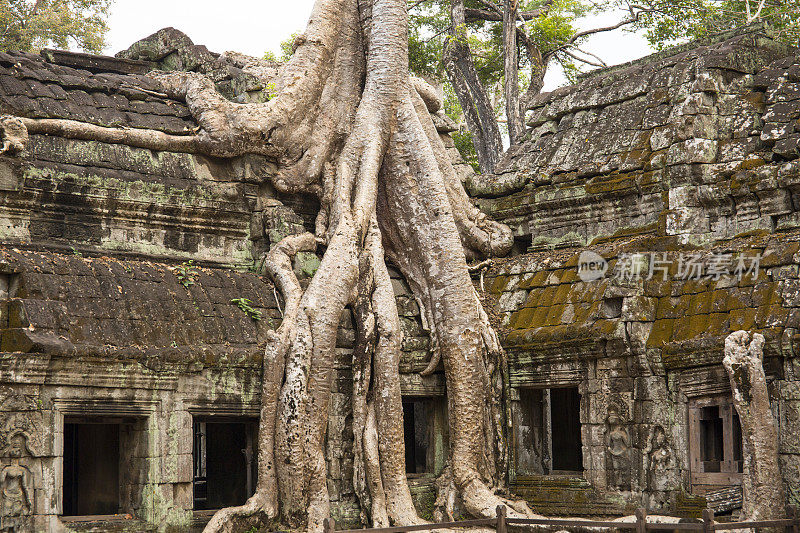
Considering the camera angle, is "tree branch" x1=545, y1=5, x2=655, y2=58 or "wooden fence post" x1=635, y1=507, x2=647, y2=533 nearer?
"wooden fence post" x1=635, y1=507, x2=647, y2=533

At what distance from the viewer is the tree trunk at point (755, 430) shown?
27.1 feet

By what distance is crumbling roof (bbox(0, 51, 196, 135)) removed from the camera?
9797mm

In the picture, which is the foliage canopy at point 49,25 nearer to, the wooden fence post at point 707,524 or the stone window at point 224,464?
the stone window at point 224,464

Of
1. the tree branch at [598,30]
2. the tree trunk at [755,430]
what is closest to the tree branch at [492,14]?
the tree branch at [598,30]

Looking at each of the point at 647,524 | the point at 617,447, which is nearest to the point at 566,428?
the point at 617,447

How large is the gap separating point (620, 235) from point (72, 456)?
5802mm

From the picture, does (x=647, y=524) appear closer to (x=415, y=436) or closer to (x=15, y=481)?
(x=15, y=481)

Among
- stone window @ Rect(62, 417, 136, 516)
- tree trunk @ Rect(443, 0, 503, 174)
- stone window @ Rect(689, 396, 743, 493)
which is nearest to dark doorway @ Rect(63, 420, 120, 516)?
stone window @ Rect(62, 417, 136, 516)

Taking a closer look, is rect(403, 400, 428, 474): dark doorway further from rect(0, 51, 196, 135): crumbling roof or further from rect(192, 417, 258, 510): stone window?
rect(0, 51, 196, 135): crumbling roof

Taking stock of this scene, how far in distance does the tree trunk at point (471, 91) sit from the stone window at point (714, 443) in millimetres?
10032

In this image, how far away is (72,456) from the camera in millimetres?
10555

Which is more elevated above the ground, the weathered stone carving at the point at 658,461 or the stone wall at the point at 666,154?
the stone wall at the point at 666,154

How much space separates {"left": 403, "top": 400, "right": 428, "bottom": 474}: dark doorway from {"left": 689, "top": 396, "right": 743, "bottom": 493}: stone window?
4239 mm

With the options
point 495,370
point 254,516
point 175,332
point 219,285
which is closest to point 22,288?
point 175,332
